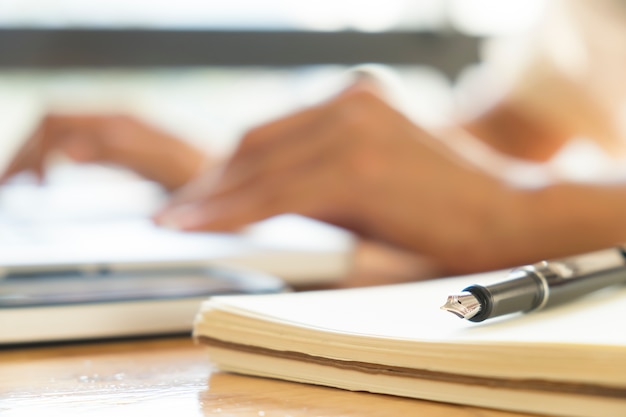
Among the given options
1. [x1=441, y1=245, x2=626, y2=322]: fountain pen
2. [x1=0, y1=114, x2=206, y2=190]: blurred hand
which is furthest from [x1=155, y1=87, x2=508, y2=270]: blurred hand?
[x1=0, y1=114, x2=206, y2=190]: blurred hand

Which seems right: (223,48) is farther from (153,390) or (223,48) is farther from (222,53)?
(153,390)

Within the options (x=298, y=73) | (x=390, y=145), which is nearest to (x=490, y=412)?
(x=390, y=145)

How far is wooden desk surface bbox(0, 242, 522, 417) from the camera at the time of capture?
0.91 feet

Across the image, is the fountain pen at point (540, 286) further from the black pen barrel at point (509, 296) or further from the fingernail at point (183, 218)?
the fingernail at point (183, 218)

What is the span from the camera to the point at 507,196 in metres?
0.57

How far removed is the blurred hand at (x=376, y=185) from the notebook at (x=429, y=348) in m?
0.19

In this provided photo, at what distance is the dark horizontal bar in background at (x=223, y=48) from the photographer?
1.12 metres

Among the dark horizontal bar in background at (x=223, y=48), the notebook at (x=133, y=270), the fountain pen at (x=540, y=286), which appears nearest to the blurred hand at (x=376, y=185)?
the notebook at (x=133, y=270)

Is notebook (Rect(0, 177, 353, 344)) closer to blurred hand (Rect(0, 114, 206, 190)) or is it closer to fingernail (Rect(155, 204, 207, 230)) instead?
fingernail (Rect(155, 204, 207, 230))

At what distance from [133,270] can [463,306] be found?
232mm

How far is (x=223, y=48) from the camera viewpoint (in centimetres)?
121

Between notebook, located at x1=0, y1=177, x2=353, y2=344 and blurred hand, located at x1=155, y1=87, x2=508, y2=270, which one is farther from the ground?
blurred hand, located at x1=155, y1=87, x2=508, y2=270

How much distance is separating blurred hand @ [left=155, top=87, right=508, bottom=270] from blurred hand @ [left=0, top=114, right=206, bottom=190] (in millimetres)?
346

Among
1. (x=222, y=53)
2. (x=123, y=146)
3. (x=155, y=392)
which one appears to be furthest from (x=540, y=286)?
(x=222, y=53)
